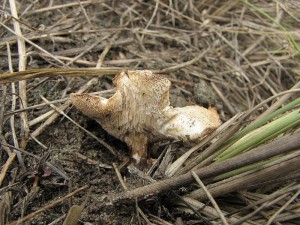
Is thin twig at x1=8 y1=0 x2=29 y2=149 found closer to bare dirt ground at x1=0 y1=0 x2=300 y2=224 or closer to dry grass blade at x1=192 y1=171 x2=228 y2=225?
bare dirt ground at x1=0 y1=0 x2=300 y2=224

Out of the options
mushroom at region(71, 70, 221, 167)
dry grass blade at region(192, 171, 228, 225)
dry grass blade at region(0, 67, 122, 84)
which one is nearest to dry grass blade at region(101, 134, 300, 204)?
dry grass blade at region(192, 171, 228, 225)

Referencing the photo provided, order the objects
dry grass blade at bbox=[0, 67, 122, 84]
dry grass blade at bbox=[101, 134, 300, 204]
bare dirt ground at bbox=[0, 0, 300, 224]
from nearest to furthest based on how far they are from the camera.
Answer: dry grass blade at bbox=[101, 134, 300, 204] → bare dirt ground at bbox=[0, 0, 300, 224] → dry grass blade at bbox=[0, 67, 122, 84]

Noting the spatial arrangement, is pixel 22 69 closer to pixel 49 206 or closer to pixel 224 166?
pixel 49 206

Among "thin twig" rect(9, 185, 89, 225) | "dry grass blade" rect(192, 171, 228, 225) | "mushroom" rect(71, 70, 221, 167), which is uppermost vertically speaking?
"mushroom" rect(71, 70, 221, 167)

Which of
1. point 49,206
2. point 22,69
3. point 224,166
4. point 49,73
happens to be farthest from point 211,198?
point 22,69

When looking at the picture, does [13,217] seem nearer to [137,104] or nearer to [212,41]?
[137,104]

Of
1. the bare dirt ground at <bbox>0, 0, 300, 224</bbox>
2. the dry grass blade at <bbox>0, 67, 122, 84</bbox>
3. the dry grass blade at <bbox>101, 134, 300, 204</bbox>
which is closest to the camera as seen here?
the dry grass blade at <bbox>101, 134, 300, 204</bbox>
